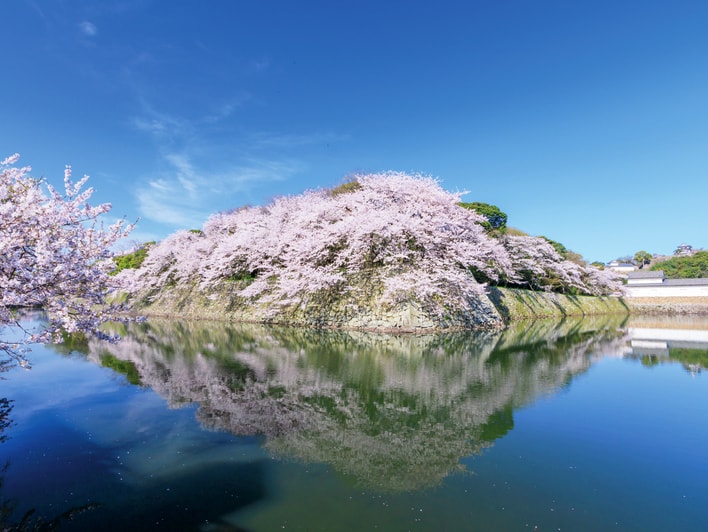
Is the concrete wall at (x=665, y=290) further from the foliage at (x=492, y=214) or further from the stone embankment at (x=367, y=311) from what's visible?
the foliage at (x=492, y=214)

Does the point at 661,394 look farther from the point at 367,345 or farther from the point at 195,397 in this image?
the point at 195,397

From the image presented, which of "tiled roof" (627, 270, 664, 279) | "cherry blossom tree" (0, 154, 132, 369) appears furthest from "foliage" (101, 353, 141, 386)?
"tiled roof" (627, 270, 664, 279)

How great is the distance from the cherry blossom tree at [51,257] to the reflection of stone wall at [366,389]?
8.92 feet

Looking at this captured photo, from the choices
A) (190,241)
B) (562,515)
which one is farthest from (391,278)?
(190,241)

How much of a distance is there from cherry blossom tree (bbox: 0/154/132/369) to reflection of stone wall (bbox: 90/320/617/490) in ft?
8.92

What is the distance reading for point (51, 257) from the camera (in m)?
4.40

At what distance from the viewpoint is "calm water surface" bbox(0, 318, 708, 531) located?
3717 mm

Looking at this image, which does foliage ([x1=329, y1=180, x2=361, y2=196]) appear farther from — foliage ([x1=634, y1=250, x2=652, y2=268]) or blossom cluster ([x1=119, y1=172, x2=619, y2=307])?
foliage ([x1=634, y1=250, x2=652, y2=268])

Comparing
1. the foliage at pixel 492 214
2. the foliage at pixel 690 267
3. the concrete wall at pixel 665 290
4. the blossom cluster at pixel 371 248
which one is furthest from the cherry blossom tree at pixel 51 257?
the foliage at pixel 690 267

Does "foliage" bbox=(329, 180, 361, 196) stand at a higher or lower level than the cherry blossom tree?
higher

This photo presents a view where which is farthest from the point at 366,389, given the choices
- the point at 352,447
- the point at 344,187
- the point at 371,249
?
the point at 344,187

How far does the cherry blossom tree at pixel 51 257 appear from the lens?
4309 millimetres

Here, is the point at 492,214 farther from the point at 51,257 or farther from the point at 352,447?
the point at 51,257

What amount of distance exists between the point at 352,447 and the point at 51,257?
14.8 ft
